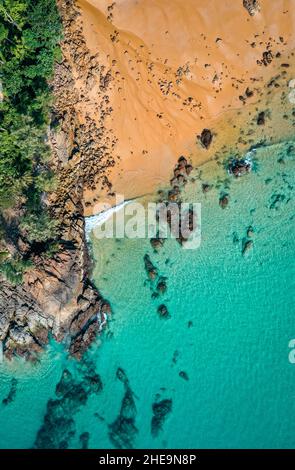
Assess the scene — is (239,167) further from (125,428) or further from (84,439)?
(84,439)

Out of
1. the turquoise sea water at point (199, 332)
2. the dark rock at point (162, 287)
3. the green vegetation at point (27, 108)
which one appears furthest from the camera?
the dark rock at point (162, 287)

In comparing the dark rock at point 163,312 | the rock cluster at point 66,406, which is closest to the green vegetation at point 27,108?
the rock cluster at point 66,406

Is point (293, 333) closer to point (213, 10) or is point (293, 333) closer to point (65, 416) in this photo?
point (65, 416)

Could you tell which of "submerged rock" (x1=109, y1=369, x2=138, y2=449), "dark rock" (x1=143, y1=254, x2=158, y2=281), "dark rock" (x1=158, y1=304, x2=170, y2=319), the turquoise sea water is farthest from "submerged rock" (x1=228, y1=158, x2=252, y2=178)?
"submerged rock" (x1=109, y1=369, x2=138, y2=449)

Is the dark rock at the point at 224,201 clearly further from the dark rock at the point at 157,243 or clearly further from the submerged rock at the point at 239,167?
the dark rock at the point at 157,243

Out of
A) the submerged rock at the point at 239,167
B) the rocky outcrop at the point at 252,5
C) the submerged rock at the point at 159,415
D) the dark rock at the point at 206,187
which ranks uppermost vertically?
the rocky outcrop at the point at 252,5
